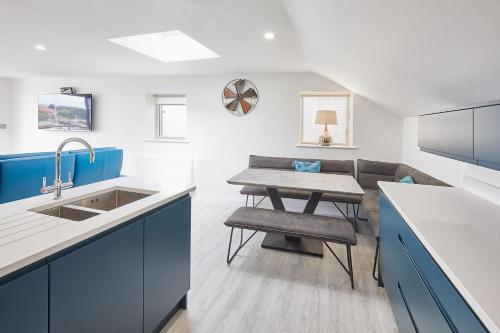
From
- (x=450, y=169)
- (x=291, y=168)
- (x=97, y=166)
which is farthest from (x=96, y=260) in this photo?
(x=291, y=168)

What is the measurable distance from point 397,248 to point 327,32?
1.63 metres

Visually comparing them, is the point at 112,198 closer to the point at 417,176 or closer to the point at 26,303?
the point at 26,303

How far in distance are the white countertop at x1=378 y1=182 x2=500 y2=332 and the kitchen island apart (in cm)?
128

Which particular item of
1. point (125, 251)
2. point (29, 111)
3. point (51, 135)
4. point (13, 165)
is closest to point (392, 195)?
point (125, 251)

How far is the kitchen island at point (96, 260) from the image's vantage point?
862mm

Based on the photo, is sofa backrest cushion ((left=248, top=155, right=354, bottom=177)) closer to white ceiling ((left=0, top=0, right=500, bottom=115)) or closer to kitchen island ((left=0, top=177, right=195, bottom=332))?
white ceiling ((left=0, top=0, right=500, bottom=115))

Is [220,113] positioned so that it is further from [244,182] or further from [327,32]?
[327,32]

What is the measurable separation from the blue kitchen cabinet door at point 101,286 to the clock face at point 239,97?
3.47m

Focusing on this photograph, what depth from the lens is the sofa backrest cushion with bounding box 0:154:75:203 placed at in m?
2.43

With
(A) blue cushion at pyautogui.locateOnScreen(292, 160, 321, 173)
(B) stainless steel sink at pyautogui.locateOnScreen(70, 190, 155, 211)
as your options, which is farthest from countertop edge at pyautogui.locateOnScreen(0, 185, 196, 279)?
(A) blue cushion at pyautogui.locateOnScreen(292, 160, 321, 173)

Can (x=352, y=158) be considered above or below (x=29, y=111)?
below

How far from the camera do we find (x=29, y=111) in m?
5.95

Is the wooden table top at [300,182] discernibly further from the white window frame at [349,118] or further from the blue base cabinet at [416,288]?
the white window frame at [349,118]

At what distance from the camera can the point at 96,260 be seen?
1.11m
